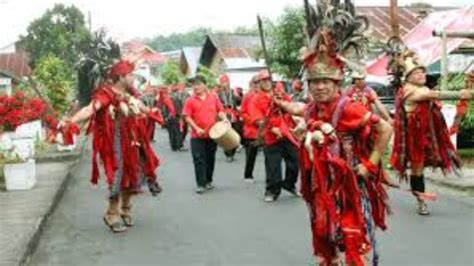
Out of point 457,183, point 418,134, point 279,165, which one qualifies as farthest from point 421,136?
point 457,183

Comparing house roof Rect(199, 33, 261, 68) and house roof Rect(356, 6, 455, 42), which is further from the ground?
house roof Rect(356, 6, 455, 42)

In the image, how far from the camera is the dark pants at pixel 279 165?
1164cm

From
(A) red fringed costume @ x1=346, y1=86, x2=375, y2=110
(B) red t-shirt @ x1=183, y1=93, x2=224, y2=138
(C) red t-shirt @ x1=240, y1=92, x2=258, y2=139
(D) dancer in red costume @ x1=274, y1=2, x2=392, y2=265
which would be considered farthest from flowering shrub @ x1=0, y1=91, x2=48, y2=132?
(D) dancer in red costume @ x1=274, y1=2, x2=392, y2=265

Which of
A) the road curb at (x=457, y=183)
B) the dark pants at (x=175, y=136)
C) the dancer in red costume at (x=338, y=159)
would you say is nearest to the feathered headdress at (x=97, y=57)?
the dancer in red costume at (x=338, y=159)

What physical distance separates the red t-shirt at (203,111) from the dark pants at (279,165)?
6.02ft

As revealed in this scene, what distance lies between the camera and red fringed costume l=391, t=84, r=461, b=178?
994 centimetres

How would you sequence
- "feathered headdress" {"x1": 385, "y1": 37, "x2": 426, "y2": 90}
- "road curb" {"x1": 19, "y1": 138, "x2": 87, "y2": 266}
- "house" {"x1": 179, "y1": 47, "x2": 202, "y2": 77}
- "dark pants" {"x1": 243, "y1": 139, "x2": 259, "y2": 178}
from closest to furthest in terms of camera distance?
1. "road curb" {"x1": 19, "y1": 138, "x2": 87, "y2": 266}
2. "feathered headdress" {"x1": 385, "y1": 37, "x2": 426, "y2": 90}
3. "dark pants" {"x1": 243, "y1": 139, "x2": 259, "y2": 178}
4. "house" {"x1": 179, "y1": 47, "x2": 202, "y2": 77}

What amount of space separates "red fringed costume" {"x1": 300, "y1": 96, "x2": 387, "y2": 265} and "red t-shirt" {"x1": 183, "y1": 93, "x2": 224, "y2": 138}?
7.52 meters

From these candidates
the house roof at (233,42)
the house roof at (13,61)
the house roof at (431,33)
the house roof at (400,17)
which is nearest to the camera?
the house roof at (431,33)

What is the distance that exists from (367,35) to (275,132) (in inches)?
211

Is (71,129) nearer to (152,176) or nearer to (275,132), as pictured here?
(152,176)

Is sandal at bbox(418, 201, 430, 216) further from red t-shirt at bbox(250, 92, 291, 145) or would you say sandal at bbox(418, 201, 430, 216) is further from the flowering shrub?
the flowering shrub

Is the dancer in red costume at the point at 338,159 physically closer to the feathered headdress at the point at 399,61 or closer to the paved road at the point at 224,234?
the paved road at the point at 224,234

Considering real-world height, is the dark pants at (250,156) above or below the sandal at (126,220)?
above
